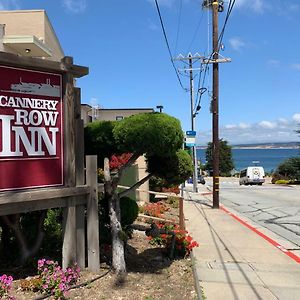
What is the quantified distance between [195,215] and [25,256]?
10.6 meters

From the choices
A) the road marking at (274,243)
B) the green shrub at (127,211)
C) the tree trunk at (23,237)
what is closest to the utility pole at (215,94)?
the road marking at (274,243)

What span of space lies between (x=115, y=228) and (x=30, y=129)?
1.83 m

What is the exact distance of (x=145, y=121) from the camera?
5.98m

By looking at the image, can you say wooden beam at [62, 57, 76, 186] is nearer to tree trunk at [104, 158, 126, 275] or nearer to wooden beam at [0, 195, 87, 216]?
wooden beam at [0, 195, 87, 216]

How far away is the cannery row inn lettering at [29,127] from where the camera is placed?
211 inches

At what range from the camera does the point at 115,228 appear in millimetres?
6250

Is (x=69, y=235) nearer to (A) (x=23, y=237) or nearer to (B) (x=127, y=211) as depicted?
(A) (x=23, y=237)

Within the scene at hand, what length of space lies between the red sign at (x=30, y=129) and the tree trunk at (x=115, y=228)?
777mm

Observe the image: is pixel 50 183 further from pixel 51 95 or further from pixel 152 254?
pixel 152 254

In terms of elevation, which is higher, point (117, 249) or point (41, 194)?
point (41, 194)

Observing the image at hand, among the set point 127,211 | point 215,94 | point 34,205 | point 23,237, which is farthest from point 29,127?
point 215,94

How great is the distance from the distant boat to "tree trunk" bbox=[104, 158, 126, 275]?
1270 mm

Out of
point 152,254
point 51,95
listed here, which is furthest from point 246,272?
point 51,95

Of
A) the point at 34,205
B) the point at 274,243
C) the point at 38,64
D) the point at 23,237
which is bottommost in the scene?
the point at 274,243
